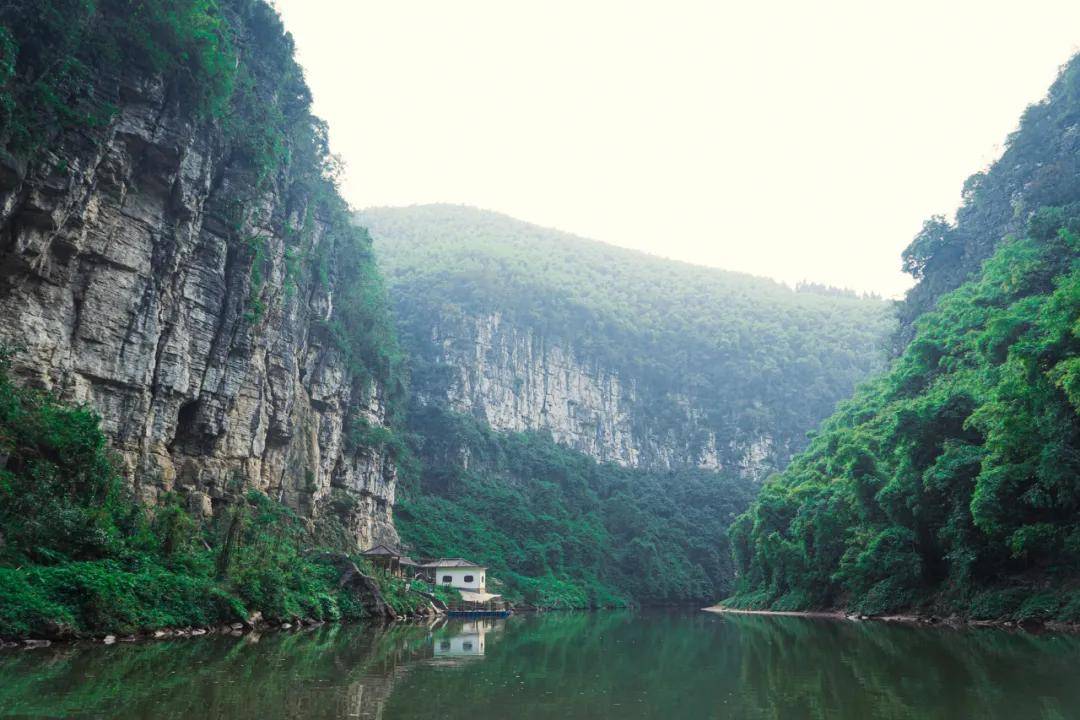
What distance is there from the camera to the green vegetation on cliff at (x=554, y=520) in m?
53.4

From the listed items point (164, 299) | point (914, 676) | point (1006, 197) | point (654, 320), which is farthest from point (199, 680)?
point (654, 320)

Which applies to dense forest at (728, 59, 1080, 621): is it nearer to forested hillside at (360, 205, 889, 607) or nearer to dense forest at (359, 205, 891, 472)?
forested hillside at (360, 205, 889, 607)

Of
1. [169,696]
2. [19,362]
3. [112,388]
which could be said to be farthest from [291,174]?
[169,696]

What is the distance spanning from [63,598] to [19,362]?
9.34 metres

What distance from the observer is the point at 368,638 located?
63.3ft

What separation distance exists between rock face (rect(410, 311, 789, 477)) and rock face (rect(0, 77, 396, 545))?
3691 cm

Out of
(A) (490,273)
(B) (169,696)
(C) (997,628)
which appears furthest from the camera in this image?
(A) (490,273)

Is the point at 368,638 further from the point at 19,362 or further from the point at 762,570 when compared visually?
the point at 762,570

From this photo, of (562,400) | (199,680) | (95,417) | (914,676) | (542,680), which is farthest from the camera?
(562,400)

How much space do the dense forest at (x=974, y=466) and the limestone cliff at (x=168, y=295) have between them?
26.3 meters

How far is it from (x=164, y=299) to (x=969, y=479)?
28681 mm

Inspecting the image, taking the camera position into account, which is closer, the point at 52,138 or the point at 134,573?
the point at 134,573

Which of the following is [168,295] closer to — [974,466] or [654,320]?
[974,466]

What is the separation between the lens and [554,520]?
202ft
